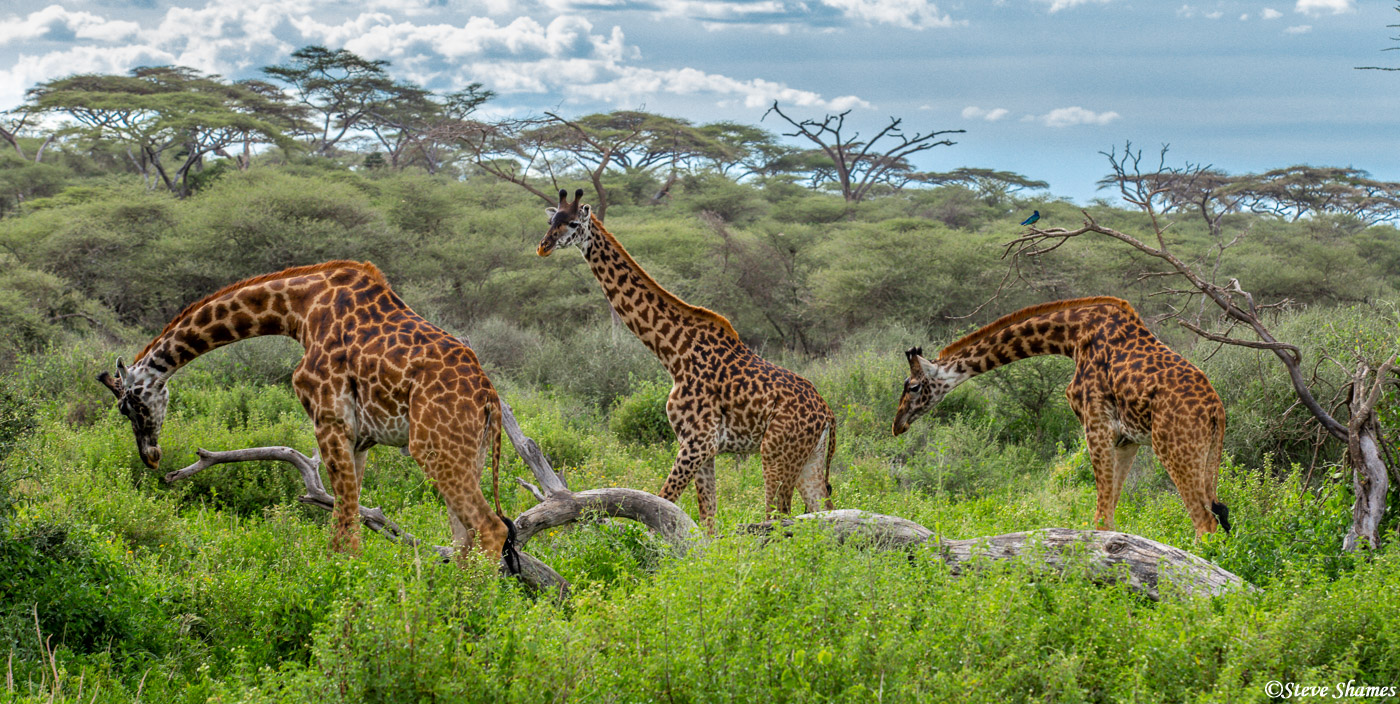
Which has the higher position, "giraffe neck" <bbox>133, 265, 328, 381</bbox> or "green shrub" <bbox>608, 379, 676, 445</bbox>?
"giraffe neck" <bbox>133, 265, 328, 381</bbox>

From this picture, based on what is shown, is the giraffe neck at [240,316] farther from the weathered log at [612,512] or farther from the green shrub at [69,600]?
the weathered log at [612,512]

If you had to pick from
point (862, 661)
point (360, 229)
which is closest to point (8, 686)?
point (862, 661)

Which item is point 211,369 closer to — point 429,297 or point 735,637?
point 429,297

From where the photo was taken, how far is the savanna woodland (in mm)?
3355

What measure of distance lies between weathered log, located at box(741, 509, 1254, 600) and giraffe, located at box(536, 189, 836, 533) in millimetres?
874

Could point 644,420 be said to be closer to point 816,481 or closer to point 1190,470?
point 816,481

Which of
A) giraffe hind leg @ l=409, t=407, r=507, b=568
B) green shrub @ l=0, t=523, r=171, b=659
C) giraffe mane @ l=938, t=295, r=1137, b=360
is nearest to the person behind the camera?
green shrub @ l=0, t=523, r=171, b=659

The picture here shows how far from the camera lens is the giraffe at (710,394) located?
5.84 metres

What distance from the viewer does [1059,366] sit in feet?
38.2

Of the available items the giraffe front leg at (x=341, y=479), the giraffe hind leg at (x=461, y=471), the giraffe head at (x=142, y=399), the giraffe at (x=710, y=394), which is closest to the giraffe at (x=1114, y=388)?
the giraffe at (x=710, y=394)

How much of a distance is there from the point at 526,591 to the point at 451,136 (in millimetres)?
20981

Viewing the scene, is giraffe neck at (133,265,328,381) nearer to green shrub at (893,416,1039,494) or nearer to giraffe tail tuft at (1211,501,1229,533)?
giraffe tail tuft at (1211,501,1229,533)

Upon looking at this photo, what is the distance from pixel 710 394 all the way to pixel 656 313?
626 mm

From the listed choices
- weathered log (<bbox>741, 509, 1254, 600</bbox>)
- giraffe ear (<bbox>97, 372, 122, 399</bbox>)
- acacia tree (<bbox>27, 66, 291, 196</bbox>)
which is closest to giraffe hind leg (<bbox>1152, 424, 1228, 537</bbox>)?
weathered log (<bbox>741, 509, 1254, 600</bbox>)
